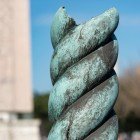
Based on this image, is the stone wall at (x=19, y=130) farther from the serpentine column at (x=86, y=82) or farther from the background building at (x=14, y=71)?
the serpentine column at (x=86, y=82)

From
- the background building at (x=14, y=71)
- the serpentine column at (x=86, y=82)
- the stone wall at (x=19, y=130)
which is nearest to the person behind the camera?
the serpentine column at (x=86, y=82)

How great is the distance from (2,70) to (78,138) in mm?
16592

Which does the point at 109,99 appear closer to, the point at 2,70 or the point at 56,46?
the point at 56,46

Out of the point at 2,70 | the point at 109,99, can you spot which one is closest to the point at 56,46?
the point at 109,99

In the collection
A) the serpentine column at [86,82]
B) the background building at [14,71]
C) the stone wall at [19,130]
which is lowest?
the stone wall at [19,130]

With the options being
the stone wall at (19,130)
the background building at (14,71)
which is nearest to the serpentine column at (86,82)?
the stone wall at (19,130)

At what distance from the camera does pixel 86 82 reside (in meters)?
2.89

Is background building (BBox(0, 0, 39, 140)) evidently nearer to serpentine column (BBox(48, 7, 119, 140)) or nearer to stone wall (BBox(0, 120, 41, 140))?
stone wall (BBox(0, 120, 41, 140))

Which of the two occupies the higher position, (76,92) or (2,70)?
(76,92)

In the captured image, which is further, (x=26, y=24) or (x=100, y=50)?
(x=26, y=24)

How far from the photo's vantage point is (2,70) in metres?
19.3

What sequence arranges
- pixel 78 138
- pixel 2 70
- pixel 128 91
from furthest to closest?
1. pixel 128 91
2. pixel 2 70
3. pixel 78 138

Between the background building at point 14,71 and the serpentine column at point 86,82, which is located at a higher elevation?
the serpentine column at point 86,82

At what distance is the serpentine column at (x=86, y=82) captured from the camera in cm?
287
